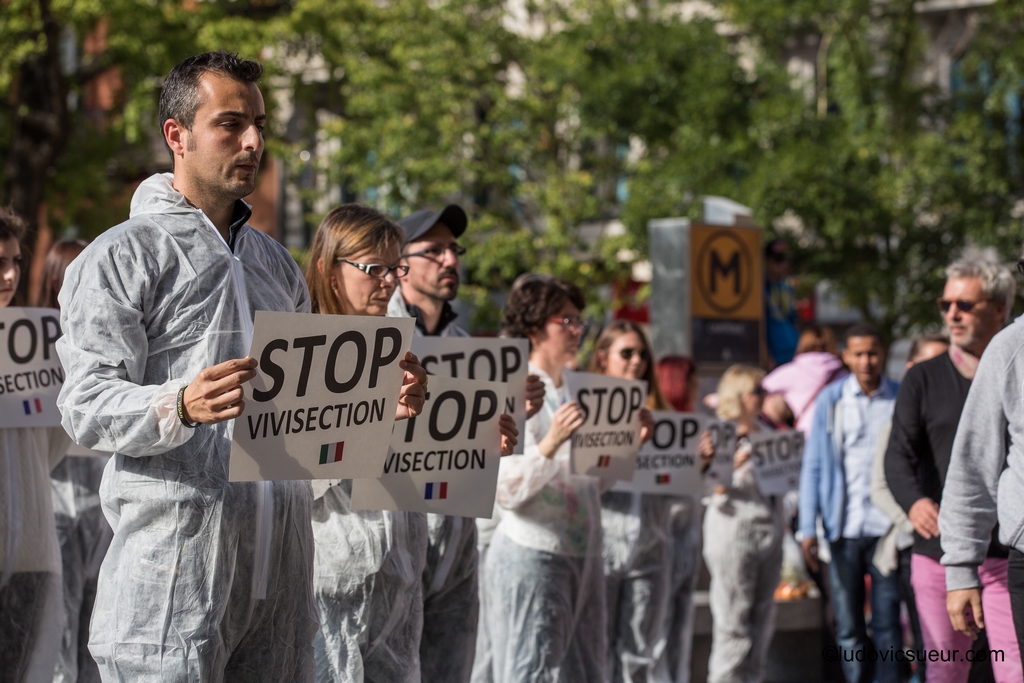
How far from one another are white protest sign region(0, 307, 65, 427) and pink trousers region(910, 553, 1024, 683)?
3517 mm

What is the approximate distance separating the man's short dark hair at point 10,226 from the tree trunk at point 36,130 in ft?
49.8

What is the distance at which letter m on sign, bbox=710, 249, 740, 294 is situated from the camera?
1227cm

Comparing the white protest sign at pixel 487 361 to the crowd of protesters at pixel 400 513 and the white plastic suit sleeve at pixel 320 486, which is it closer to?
the crowd of protesters at pixel 400 513

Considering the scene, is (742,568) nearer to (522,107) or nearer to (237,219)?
(237,219)

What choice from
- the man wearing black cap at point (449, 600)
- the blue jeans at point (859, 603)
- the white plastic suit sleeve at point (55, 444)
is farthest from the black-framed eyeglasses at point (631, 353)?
the white plastic suit sleeve at point (55, 444)

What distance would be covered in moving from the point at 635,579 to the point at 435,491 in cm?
247

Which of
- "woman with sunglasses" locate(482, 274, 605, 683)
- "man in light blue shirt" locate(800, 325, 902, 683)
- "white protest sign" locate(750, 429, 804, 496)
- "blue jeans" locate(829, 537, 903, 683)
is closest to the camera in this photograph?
"woman with sunglasses" locate(482, 274, 605, 683)

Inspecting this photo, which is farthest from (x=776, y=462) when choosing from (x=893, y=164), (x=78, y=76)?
(x=78, y=76)

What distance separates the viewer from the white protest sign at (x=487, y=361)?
5.13 meters

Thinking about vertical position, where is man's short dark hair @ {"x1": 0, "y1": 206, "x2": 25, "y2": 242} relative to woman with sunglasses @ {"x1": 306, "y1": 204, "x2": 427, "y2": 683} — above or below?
above

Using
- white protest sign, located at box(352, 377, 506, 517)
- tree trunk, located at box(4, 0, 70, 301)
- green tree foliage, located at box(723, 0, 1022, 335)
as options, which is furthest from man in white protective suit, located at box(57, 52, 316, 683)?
tree trunk, located at box(4, 0, 70, 301)

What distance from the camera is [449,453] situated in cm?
466

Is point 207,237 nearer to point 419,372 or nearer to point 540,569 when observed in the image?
point 419,372

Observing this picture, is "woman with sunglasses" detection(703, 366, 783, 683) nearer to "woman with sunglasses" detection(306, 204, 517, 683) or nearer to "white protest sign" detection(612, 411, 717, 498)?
"white protest sign" detection(612, 411, 717, 498)
